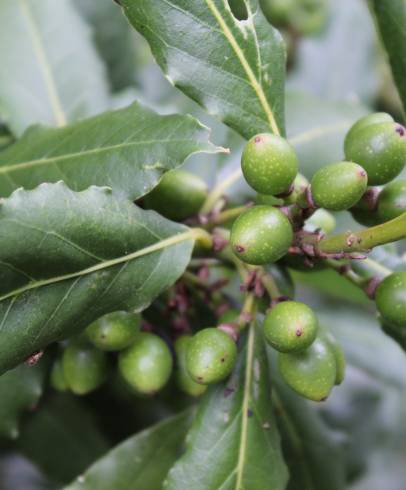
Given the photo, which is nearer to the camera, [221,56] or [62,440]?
[221,56]

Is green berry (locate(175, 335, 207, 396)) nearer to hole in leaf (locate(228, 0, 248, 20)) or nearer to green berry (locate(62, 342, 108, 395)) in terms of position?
green berry (locate(62, 342, 108, 395))

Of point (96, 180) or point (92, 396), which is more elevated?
point (96, 180)

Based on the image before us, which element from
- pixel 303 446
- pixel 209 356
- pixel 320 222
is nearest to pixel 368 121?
pixel 320 222

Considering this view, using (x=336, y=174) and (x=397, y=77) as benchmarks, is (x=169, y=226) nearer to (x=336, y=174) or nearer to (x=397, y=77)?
(x=336, y=174)

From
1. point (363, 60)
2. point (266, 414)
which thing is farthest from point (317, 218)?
point (363, 60)

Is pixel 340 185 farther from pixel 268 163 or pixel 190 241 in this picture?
pixel 190 241

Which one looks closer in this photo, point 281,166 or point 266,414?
point 281,166

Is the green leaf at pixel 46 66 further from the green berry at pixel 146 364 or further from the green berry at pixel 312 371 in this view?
the green berry at pixel 312 371
